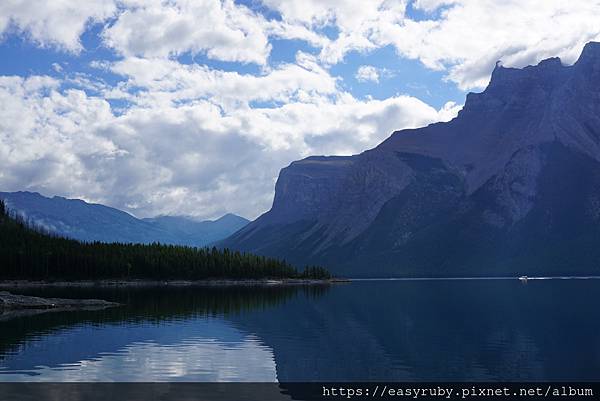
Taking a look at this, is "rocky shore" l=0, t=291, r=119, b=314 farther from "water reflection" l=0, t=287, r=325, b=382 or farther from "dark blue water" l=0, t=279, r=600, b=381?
"water reflection" l=0, t=287, r=325, b=382

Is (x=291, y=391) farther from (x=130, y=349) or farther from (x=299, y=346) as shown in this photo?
(x=130, y=349)

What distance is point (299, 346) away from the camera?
7756cm

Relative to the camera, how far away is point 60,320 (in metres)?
107

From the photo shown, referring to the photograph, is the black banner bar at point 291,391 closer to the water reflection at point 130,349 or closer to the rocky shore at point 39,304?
the water reflection at point 130,349

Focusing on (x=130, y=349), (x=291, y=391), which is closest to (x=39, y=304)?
(x=130, y=349)

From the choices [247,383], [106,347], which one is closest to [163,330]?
[106,347]

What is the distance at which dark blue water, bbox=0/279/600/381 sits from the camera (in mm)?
57919

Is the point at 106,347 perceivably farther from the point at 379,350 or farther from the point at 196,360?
the point at 379,350

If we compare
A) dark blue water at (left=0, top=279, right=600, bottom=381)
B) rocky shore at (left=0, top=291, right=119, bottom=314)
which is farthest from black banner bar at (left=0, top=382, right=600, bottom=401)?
rocky shore at (left=0, top=291, right=119, bottom=314)

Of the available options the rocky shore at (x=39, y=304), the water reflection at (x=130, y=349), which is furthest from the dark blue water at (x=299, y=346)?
the rocky shore at (x=39, y=304)

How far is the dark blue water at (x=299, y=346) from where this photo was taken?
190 ft

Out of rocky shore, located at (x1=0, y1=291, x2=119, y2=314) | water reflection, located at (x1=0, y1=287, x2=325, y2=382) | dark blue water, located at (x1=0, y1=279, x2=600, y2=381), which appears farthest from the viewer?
rocky shore, located at (x1=0, y1=291, x2=119, y2=314)

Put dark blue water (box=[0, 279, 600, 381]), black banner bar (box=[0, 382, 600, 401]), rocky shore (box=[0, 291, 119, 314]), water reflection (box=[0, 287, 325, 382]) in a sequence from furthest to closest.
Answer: rocky shore (box=[0, 291, 119, 314]), dark blue water (box=[0, 279, 600, 381]), water reflection (box=[0, 287, 325, 382]), black banner bar (box=[0, 382, 600, 401])

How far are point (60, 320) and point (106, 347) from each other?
123ft
